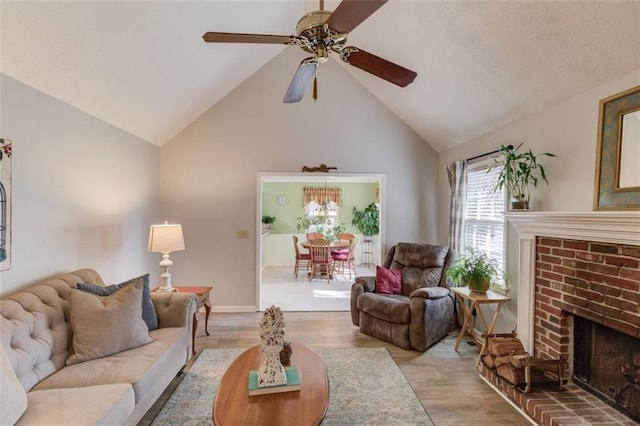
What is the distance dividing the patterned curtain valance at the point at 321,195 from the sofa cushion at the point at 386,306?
5.10 meters

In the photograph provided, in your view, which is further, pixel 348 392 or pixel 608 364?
pixel 348 392

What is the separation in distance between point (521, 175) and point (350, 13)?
214cm

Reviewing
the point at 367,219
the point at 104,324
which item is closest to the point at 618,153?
the point at 104,324

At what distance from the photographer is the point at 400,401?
227 cm

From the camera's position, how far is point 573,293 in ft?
6.88

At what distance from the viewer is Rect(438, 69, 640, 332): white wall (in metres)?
2.13

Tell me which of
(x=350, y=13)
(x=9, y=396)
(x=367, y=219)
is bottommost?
(x=9, y=396)

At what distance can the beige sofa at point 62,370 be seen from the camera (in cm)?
141

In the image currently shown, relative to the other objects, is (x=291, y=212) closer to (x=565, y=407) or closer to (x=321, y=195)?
(x=321, y=195)

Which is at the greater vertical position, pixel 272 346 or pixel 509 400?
pixel 272 346

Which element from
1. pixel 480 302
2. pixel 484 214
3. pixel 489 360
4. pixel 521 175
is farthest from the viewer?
pixel 484 214

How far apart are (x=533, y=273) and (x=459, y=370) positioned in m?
1.08

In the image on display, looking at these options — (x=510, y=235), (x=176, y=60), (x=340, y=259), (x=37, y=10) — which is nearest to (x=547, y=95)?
(x=510, y=235)

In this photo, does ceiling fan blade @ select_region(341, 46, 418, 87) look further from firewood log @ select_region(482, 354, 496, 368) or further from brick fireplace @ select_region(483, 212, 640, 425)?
firewood log @ select_region(482, 354, 496, 368)
